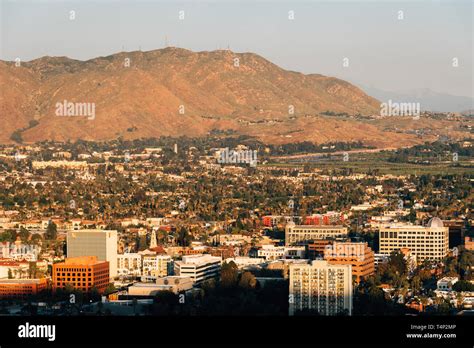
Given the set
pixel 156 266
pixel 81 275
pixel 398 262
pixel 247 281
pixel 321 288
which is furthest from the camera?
pixel 156 266

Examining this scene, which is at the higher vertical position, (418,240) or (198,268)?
(418,240)

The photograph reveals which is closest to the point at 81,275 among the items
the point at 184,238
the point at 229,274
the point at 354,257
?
the point at 229,274

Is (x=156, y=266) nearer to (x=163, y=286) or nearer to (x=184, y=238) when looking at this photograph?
(x=163, y=286)

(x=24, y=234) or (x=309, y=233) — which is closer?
(x=309, y=233)

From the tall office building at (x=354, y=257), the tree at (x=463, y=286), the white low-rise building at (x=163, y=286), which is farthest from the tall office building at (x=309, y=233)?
the tree at (x=463, y=286)

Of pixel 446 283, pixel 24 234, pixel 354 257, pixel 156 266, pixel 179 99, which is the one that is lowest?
pixel 446 283

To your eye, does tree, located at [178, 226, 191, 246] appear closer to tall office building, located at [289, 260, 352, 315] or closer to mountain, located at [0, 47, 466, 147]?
tall office building, located at [289, 260, 352, 315]

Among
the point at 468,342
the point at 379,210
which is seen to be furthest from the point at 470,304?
the point at 379,210

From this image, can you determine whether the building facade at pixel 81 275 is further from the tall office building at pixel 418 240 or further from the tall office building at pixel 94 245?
the tall office building at pixel 418 240
